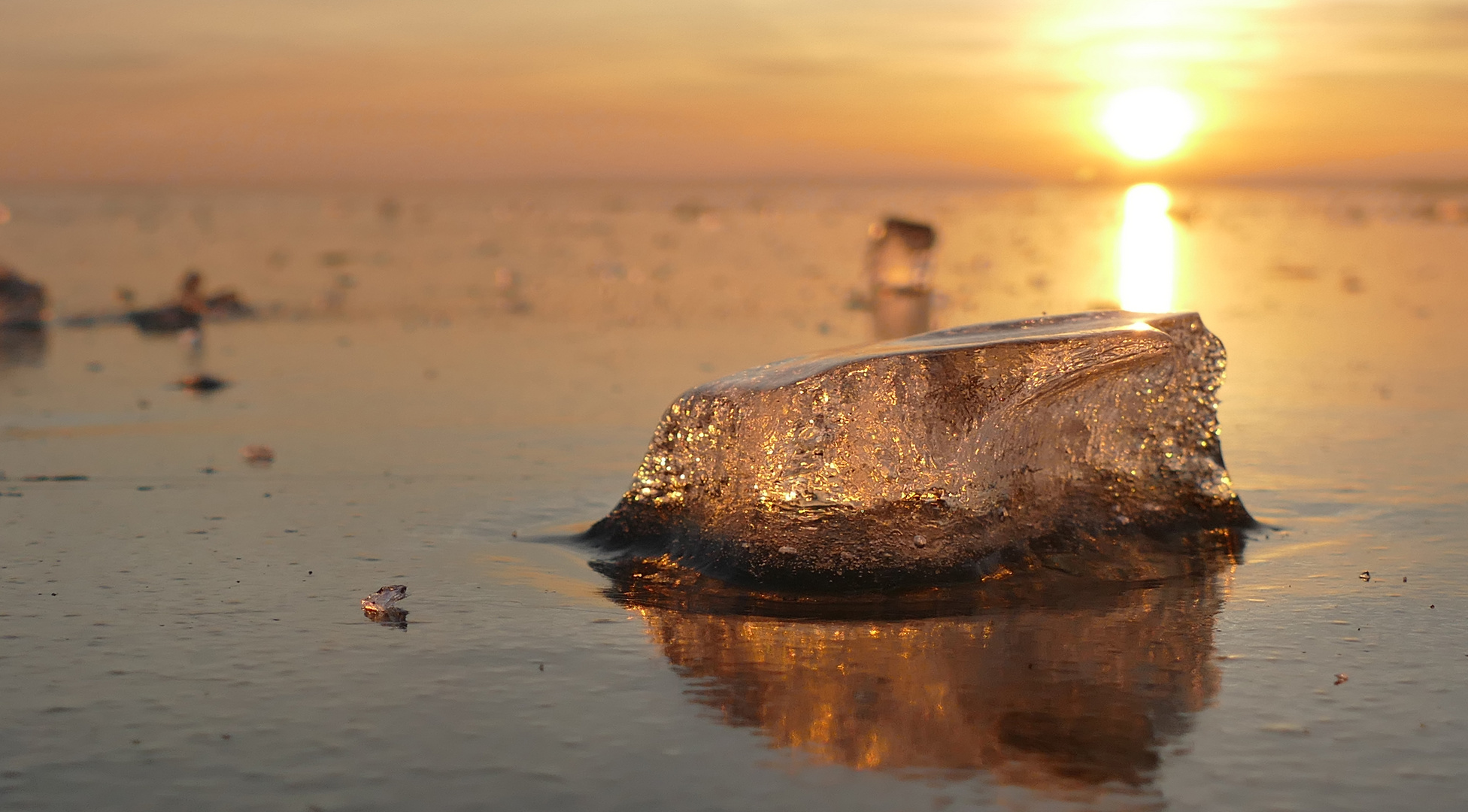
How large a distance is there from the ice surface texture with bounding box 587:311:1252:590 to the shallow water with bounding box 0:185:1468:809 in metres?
0.47

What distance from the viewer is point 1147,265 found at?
32531 mm

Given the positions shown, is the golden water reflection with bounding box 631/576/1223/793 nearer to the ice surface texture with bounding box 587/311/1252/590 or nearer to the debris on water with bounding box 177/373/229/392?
the ice surface texture with bounding box 587/311/1252/590

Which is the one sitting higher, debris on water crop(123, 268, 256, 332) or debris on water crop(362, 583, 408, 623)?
debris on water crop(123, 268, 256, 332)

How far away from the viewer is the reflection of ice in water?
2266 cm

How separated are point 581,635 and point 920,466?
190 centimetres

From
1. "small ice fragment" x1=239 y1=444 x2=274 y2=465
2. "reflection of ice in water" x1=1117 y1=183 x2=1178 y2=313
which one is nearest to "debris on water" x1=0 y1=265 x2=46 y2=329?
"small ice fragment" x1=239 y1=444 x2=274 y2=465

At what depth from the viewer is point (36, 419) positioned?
1153cm

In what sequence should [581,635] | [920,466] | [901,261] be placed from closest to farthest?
1. [581,635]
2. [920,466]
3. [901,261]

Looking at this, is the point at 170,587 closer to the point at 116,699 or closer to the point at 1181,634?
the point at 116,699

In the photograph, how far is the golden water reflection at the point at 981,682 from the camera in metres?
4.45

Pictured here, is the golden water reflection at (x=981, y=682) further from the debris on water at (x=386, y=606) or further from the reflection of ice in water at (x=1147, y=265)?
the reflection of ice in water at (x=1147, y=265)

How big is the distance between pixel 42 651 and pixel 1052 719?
382 cm

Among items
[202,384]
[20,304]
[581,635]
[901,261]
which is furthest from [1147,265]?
[581,635]

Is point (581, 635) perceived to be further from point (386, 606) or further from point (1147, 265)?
point (1147, 265)
